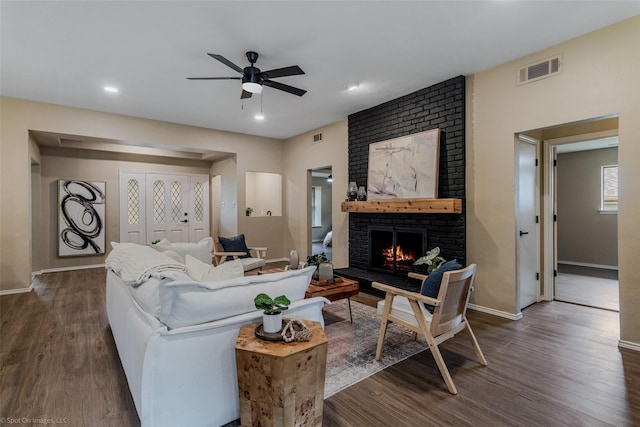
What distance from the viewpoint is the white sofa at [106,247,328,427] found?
158 cm

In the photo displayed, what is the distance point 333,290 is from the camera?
3.22m

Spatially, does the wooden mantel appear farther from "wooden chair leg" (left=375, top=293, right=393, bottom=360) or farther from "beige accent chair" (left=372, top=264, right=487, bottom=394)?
"wooden chair leg" (left=375, top=293, right=393, bottom=360)

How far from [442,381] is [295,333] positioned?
131 centimetres

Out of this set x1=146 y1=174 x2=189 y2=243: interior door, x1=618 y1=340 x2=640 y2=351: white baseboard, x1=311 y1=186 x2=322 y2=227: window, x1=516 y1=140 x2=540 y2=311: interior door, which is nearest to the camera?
x1=618 y1=340 x2=640 y2=351: white baseboard

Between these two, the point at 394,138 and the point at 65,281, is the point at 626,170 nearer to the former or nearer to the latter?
the point at 394,138

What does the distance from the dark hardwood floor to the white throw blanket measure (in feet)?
2.60

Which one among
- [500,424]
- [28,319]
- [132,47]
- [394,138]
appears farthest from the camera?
[394,138]

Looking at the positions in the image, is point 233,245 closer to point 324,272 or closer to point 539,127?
point 324,272

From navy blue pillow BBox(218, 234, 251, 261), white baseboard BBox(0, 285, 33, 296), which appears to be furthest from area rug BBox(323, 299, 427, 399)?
white baseboard BBox(0, 285, 33, 296)

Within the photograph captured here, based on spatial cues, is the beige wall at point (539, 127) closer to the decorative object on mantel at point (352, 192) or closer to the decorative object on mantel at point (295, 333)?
the decorative object on mantel at point (352, 192)

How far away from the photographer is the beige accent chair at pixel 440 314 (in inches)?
86.1

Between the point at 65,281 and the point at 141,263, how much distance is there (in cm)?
454

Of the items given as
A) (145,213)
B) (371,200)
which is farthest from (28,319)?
(371,200)

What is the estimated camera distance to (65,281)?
5.40 metres
